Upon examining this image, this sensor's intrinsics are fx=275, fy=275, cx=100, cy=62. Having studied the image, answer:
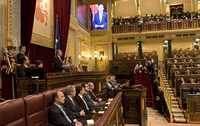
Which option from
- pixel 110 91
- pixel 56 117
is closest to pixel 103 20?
pixel 110 91

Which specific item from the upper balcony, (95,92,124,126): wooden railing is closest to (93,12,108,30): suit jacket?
the upper balcony

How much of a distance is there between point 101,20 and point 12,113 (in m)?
14.3

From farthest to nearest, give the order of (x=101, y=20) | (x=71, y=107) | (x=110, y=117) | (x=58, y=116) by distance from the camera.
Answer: (x=101, y=20) < (x=71, y=107) < (x=58, y=116) < (x=110, y=117)

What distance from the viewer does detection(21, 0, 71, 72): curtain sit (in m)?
7.00

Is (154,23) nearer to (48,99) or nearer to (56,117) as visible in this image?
(48,99)

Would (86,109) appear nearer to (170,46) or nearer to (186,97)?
(186,97)

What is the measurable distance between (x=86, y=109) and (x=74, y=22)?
752cm

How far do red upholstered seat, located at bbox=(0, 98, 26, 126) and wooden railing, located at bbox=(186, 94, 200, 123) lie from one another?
6.54 meters

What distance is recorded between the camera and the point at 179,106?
9.72 metres

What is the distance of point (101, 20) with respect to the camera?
16.8 meters

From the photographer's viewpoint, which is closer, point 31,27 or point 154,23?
point 31,27

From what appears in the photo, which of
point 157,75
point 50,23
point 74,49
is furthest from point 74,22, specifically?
point 157,75

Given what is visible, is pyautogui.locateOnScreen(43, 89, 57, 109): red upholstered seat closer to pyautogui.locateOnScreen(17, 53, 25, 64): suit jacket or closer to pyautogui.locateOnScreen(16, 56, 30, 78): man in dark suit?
pyautogui.locateOnScreen(16, 56, 30, 78): man in dark suit

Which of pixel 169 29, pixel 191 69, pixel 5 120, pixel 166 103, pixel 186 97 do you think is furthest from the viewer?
pixel 169 29
